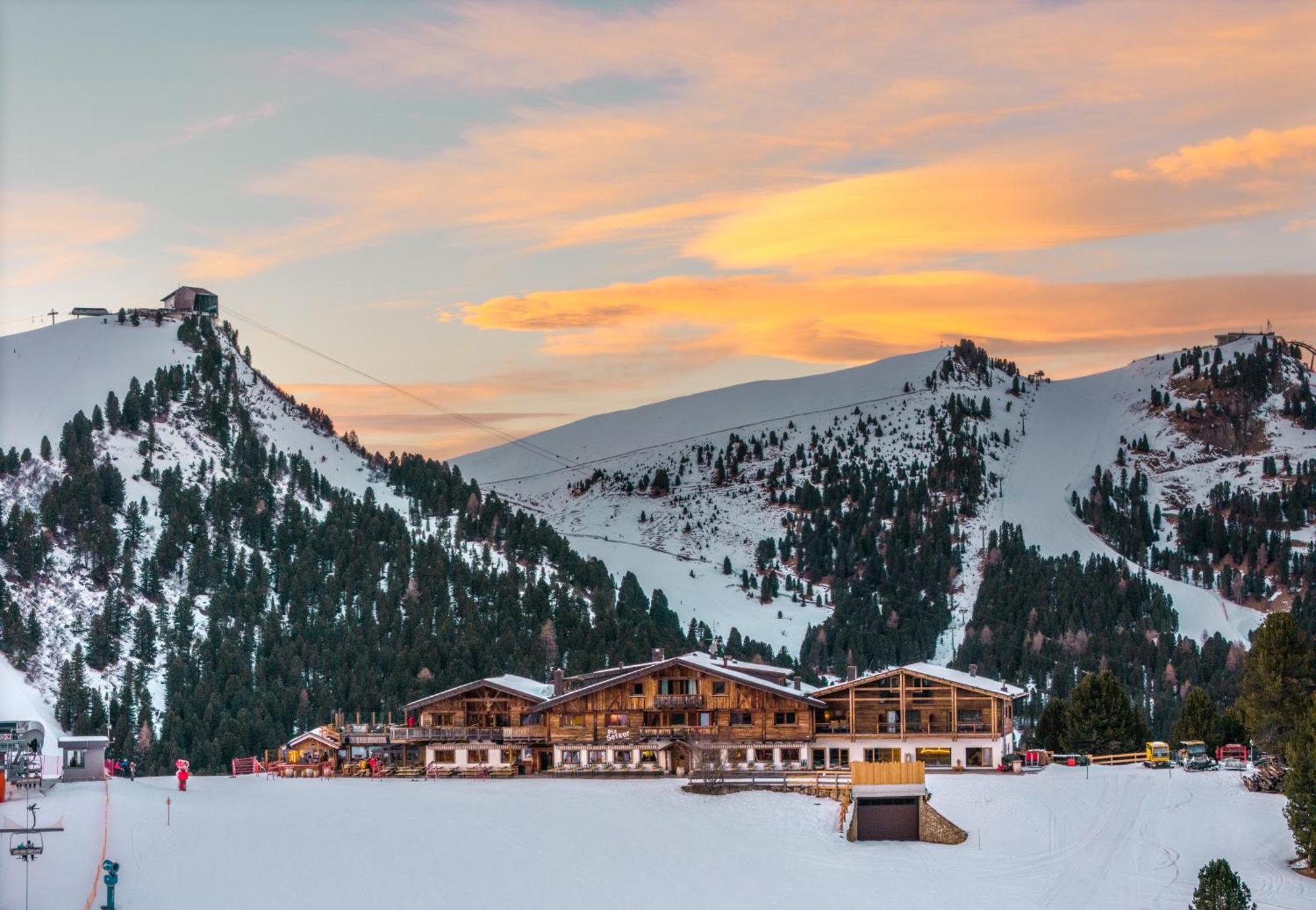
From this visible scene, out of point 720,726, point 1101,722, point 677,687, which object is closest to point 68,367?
point 677,687

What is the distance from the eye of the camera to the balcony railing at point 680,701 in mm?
93875

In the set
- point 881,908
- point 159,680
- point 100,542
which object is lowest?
point 881,908

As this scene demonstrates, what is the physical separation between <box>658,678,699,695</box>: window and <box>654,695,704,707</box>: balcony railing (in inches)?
14.1

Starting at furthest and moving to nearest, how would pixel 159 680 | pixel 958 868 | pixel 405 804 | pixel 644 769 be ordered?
pixel 159 680 → pixel 644 769 → pixel 405 804 → pixel 958 868

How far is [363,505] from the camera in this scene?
544 feet

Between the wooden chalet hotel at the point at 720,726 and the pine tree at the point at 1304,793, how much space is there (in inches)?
931

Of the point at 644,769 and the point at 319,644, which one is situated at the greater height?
the point at 319,644

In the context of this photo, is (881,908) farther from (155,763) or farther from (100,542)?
(100,542)

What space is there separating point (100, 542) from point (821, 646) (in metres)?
63.4

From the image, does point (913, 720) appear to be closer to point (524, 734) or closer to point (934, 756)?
point (934, 756)

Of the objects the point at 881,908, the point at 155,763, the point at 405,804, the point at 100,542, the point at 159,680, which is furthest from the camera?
the point at 100,542

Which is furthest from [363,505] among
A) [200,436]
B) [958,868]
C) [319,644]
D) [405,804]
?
[958,868]

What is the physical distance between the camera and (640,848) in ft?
232

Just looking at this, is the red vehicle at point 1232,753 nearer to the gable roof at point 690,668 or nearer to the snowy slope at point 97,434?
the gable roof at point 690,668
